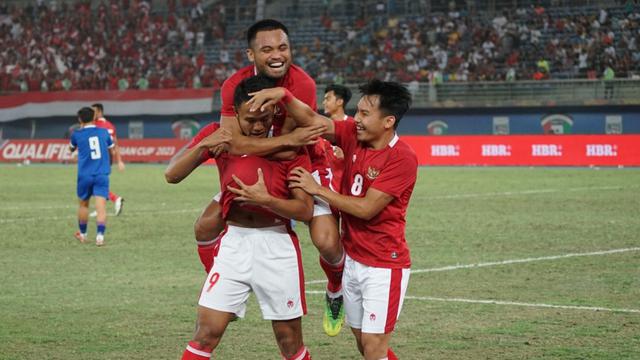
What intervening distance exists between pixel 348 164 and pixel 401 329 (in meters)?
2.99

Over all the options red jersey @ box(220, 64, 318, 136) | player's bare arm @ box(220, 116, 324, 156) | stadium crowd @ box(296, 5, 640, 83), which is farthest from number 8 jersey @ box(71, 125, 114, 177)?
stadium crowd @ box(296, 5, 640, 83)

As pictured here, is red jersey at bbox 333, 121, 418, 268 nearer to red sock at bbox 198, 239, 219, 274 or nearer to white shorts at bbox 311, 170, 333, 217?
white shorts at bbox 311, 170, 333, 217

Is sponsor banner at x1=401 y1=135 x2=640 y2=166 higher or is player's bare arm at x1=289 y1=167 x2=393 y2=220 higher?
player's bare arm at x1=289 y1=167 x2=393 y2=220

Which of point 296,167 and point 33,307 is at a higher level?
point 296,167

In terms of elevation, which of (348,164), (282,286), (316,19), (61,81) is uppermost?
(348,164)

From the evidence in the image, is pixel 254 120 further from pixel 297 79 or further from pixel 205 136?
pixel 297 79

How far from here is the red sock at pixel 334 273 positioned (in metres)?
7.00

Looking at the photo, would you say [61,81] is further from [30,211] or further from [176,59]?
[30,211]

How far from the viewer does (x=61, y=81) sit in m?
53.0

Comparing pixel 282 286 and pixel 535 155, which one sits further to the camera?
pixel 535 155

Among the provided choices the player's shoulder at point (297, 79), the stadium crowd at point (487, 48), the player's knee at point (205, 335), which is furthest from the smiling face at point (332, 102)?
the stadium crowd at point (487, 48)

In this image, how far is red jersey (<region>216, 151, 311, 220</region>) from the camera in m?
6.45

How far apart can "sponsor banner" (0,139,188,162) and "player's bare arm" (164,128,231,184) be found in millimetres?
37024

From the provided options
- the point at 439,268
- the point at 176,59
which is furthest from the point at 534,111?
the point at 439,268
